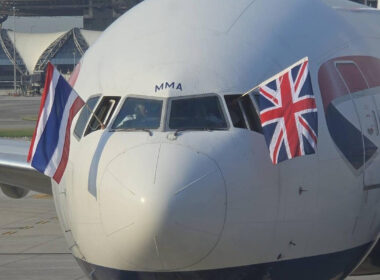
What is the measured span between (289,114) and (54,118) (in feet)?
9.58

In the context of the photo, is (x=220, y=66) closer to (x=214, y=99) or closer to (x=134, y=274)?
(x=214, y=99)

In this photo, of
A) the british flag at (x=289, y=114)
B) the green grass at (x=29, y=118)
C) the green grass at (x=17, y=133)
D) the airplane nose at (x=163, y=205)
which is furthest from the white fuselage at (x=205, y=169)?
the green grass at (x=29, y=118)

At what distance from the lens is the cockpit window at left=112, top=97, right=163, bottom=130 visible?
11477 mm

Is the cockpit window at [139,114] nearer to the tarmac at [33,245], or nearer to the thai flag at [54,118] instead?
the thai flag at [54,118]

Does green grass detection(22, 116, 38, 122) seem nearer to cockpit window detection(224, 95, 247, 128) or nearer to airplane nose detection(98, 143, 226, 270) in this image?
cockpit window detection(224, 95, 247, 128)

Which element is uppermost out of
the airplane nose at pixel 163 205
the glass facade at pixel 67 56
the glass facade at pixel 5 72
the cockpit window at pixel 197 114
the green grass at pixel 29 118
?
the cockpit window at pixel 197 114

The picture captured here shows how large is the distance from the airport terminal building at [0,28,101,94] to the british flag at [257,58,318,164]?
156 meters

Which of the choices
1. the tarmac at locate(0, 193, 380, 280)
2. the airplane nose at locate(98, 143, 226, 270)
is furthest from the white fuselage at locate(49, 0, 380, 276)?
the tarmac at locate(0, 193, 380, 280)

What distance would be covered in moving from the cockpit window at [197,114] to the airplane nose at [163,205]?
22.3 inches

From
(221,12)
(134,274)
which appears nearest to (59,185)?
(134,274)

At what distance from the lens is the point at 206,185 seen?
10.6 meters

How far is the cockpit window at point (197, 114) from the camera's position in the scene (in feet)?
37.3

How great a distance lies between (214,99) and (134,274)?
2.13 meters

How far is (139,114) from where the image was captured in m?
11.6
